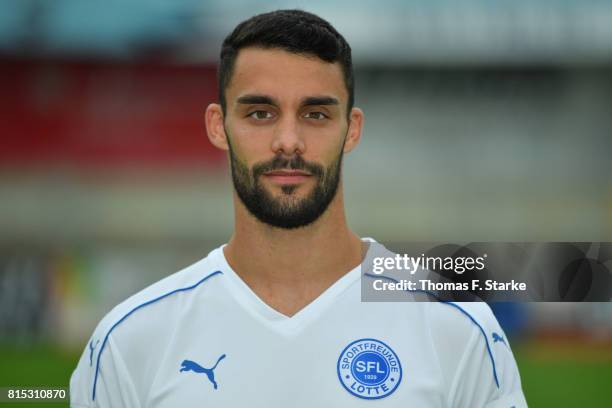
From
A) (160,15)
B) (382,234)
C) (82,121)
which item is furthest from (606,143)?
(82,121)

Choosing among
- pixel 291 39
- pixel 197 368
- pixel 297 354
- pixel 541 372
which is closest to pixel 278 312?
pixel 297 354

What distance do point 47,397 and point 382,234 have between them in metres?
21.3

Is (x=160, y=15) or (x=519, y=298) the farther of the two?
(x=160, y=15)

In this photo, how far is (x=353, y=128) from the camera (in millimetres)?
3734

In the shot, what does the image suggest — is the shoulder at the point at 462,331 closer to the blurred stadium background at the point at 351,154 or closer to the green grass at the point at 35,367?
the green grass at the point at 35,367

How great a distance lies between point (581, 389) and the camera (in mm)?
15547

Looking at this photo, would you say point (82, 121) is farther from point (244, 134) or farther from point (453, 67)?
point (244, 134)

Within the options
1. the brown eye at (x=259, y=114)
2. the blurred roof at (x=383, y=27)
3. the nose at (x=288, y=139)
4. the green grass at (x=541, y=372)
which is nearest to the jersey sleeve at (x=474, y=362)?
the nose at (x=288, y=139)

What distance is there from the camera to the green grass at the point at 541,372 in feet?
48.2

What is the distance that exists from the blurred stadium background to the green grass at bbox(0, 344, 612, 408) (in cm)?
397

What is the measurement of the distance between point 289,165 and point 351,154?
930 inches

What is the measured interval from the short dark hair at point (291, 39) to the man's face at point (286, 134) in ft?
0.14

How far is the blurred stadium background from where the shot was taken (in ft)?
83.4

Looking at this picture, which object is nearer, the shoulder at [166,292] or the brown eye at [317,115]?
the brown eye at [317,115]
